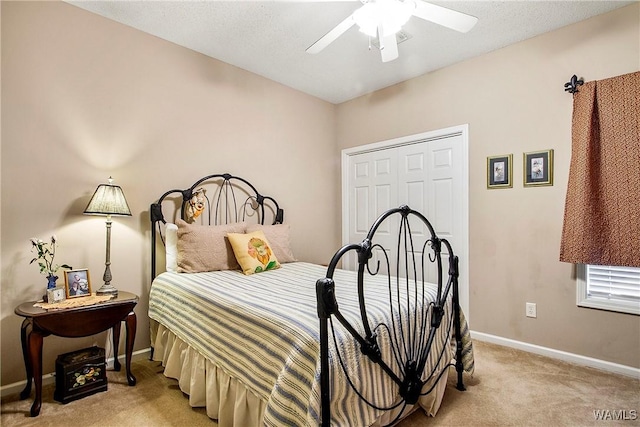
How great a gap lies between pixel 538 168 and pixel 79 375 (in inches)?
143

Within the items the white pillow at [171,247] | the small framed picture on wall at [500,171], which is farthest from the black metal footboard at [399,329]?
the white pillow at [171,247]

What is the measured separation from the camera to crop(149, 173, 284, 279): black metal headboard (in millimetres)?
2767

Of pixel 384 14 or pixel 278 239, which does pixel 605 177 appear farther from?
pixel 278 239

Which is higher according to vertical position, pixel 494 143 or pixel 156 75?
pixel 156 75

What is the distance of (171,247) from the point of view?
2625mm

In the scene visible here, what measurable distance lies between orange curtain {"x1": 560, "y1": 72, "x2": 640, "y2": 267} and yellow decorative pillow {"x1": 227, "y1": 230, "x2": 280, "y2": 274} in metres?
2.27

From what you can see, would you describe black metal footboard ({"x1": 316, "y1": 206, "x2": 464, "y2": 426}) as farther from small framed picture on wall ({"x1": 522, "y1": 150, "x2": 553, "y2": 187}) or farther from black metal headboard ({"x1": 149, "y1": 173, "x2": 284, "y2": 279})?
black metal headboard ({"x1": 149, "y1": 173, "x2": 284, "y2": 279})

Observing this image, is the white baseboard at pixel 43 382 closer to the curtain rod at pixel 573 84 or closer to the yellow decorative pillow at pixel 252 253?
the yellow decorative pillow at pixel 252 253

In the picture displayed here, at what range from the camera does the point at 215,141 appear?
315cm

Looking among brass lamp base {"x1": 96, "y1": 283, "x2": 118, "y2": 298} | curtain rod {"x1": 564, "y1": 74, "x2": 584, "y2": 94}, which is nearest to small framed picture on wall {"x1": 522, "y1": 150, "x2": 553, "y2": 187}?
curtain rod {"x1": 564, "y1": 74, "x2": 584, "y2": 94}

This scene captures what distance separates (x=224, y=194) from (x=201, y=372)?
68.4 inches

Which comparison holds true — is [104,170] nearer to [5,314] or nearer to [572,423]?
[5,314]

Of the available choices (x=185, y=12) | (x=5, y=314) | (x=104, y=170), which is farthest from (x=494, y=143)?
(x=5, y=314)

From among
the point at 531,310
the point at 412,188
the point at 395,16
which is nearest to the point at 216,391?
the point at 395,16
